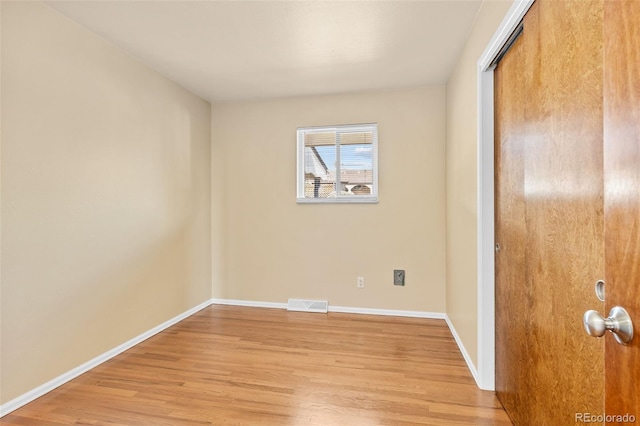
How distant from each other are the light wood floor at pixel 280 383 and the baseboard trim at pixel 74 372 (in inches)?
1.8

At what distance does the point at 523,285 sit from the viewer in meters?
1.49

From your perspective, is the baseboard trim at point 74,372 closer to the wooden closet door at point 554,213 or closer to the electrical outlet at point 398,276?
the electrical outlet at point 398,276

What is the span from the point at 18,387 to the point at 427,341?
2895 mm

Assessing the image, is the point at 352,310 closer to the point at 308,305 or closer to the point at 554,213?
the point at 308,305

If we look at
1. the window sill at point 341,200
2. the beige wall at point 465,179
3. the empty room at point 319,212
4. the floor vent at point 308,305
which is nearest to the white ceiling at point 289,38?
the empty room at point 319,212

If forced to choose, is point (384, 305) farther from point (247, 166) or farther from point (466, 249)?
point (247, 166)

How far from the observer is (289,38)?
2.36 metres

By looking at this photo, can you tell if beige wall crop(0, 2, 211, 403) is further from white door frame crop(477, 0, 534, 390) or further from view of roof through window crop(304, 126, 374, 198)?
white door frame crop(477, 0, 534, 390)

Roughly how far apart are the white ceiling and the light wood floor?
98.5 inches

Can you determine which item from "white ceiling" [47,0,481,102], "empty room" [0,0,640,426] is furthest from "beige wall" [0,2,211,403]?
"white ceiling" [47,0,481,102]

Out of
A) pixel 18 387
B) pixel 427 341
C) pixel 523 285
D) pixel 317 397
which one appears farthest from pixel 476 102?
pixel 18 387

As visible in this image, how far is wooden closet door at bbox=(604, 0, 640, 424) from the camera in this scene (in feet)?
1.83

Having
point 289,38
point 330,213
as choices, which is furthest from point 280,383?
point 289,38

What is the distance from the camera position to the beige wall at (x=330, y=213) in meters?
3.33
